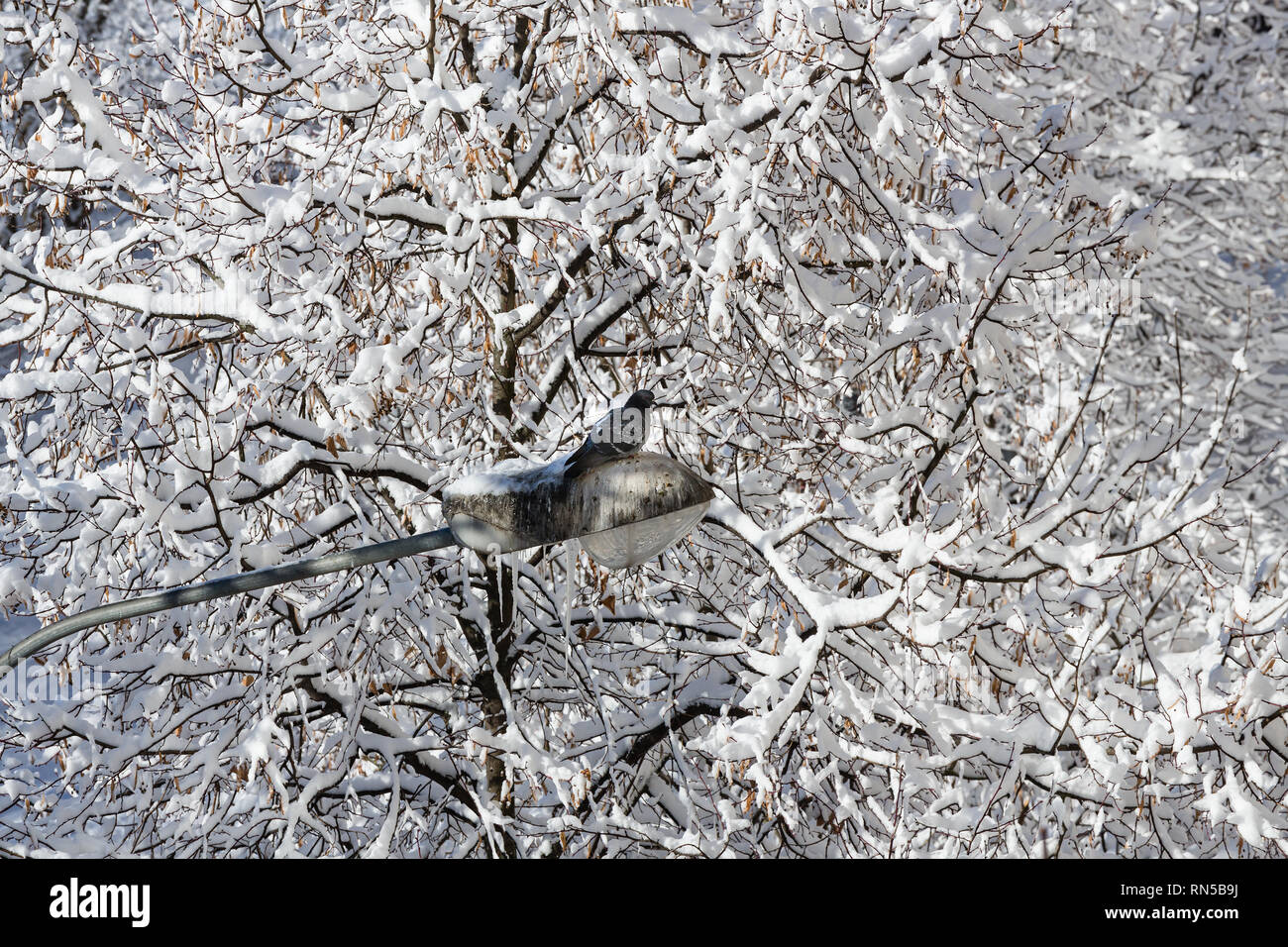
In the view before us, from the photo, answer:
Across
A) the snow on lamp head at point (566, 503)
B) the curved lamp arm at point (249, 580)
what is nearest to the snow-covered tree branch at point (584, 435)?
the snow on lamp head at point (566, 503)

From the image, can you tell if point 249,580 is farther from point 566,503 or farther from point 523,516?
point 566,503

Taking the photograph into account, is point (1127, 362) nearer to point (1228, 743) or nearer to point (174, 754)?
point (1228, 743)

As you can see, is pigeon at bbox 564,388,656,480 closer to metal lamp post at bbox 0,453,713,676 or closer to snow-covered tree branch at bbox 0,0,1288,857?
metal lamp post at bbox 0,453,713,676

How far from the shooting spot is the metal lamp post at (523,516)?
105 inches

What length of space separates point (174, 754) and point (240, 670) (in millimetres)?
784

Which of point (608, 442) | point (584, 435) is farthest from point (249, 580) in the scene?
point (584, 435)

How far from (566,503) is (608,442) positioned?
0.17 metres

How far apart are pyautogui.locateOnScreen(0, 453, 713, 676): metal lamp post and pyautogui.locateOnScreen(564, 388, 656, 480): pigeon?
2 centimetres

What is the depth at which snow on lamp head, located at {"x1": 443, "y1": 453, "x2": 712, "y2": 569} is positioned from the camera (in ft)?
8.79

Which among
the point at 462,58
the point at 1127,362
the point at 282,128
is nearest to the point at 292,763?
the point at 282,128

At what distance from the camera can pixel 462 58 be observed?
536 cm

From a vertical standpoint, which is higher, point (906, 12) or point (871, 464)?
point (906, 12)

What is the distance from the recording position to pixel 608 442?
272 cm

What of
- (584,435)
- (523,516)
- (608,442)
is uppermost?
(608,442)
